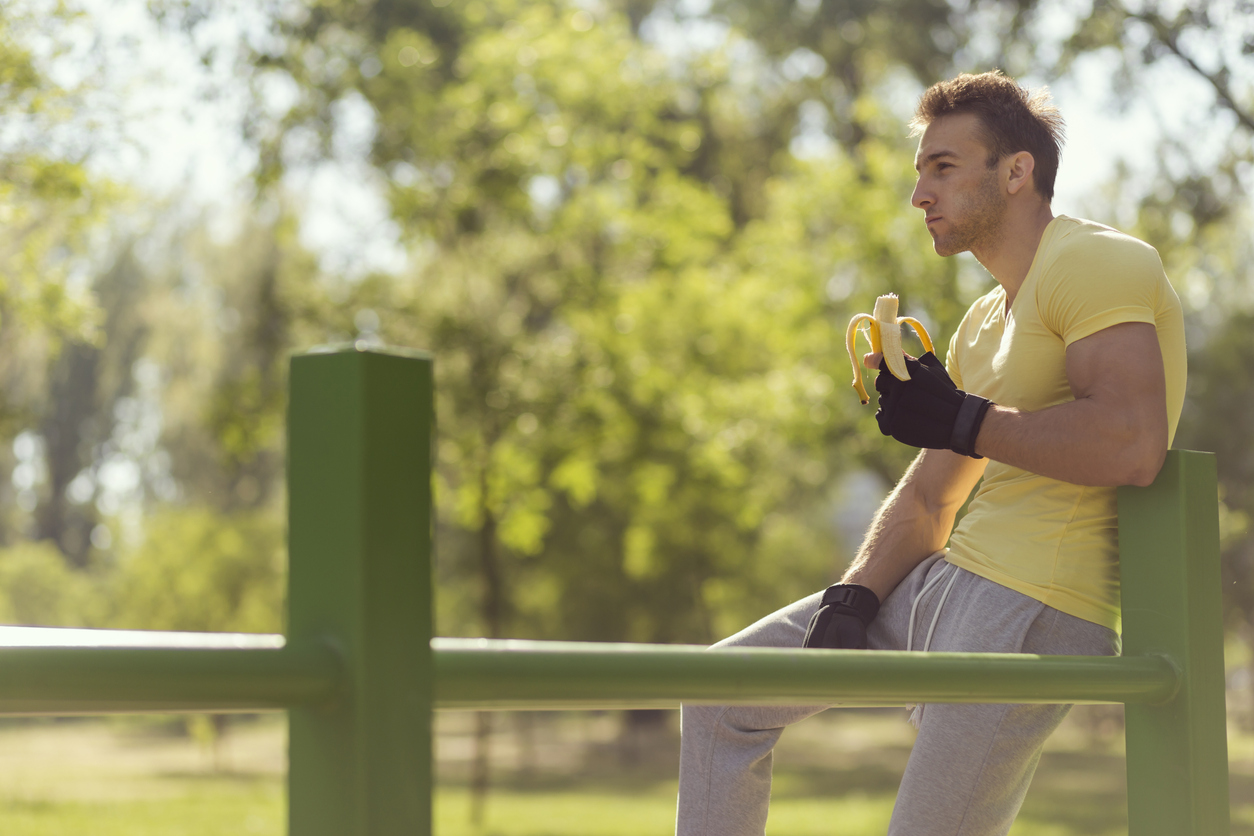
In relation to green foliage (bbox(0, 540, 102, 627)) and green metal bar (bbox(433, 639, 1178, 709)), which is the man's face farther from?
green foliage (bbox(0, 540, 102, 627))

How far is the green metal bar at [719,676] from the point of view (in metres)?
1.00

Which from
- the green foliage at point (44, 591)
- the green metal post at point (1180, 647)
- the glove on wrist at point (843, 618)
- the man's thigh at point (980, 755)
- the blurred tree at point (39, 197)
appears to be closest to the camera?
the green metal post at point (1180, 647)

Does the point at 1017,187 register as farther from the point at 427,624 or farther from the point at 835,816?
the point at 835,816

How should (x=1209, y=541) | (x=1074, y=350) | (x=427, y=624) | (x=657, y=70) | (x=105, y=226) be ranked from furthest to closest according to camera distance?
1. (x=657, y=70)
2. (x=105, y=226)
3. (x=1074, y=350)
4. (x=1209, y=541)
5. (x=427, y=624)

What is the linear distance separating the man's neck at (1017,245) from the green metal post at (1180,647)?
0.50 metres

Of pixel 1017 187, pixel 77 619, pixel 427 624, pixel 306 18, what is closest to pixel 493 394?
pixel 306 18

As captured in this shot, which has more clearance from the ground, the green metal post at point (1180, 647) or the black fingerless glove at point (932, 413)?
the black fingerless glove at point (932, 413)

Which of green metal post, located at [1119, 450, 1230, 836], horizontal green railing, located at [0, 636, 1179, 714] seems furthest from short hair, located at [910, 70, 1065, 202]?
horizontal green railing, located at [0, 636, 1179, 714]

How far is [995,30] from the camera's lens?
1389 cm

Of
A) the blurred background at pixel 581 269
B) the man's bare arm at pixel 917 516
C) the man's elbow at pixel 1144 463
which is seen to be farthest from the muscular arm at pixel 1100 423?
the blurred background at pixel 581 269

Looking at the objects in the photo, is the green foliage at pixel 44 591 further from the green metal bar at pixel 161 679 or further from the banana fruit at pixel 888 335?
the green metal bar at pixel 161 679

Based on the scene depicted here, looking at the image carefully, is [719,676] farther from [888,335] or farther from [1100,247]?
[1100,247]

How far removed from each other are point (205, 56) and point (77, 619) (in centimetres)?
1886

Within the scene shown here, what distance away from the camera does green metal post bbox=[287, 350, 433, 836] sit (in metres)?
0.88
